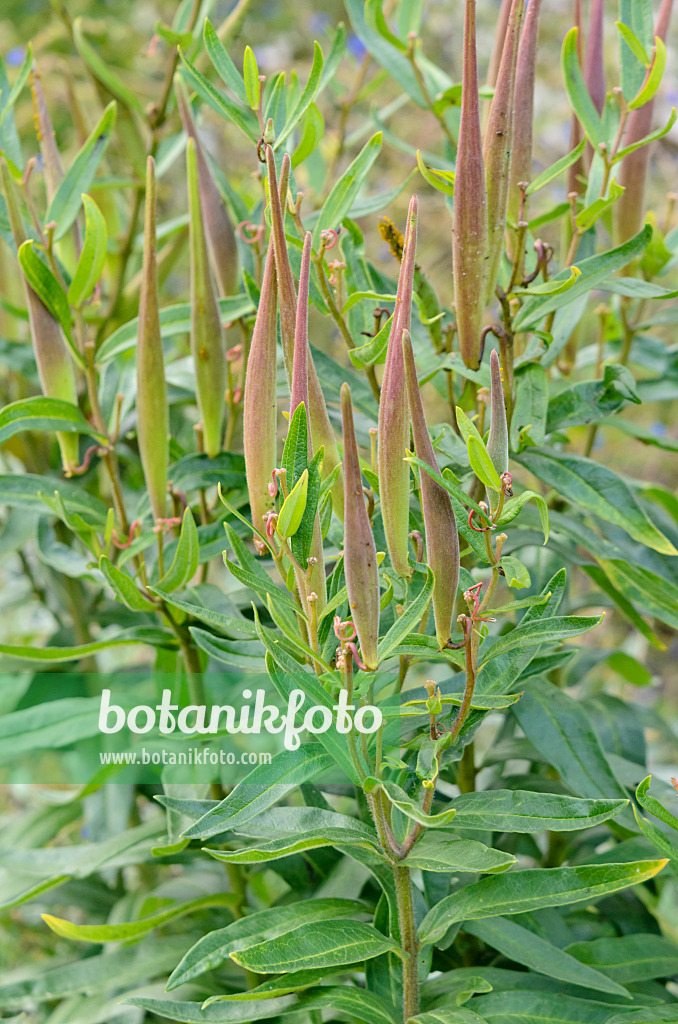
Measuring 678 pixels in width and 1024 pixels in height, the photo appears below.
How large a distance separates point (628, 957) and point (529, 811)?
0.17m

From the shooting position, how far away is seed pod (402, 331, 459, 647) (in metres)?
0.30

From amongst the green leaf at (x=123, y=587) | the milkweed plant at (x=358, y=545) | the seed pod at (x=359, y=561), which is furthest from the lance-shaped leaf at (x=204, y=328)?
the seed pod at (x=359, y=561)

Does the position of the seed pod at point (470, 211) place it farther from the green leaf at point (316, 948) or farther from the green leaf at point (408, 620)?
the green leaf at point (316, 948)

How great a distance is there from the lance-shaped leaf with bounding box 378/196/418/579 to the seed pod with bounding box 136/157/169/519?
18cm

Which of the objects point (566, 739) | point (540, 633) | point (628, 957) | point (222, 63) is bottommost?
point (628, 957)

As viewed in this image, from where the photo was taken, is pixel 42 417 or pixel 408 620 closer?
pixel 408 620

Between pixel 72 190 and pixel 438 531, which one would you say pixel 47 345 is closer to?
pixel 72 190

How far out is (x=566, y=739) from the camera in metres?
0.47

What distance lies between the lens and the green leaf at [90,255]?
471 mm

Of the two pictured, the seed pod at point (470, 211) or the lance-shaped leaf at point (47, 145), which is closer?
the seed pod at point (470, 211)

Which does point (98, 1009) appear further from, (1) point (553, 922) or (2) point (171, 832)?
(1) point (553, 922)

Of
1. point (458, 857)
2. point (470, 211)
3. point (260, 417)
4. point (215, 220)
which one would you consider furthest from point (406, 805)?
point (215, 220)

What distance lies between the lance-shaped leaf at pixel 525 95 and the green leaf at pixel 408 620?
228 mm

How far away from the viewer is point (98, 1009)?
0.56 m
